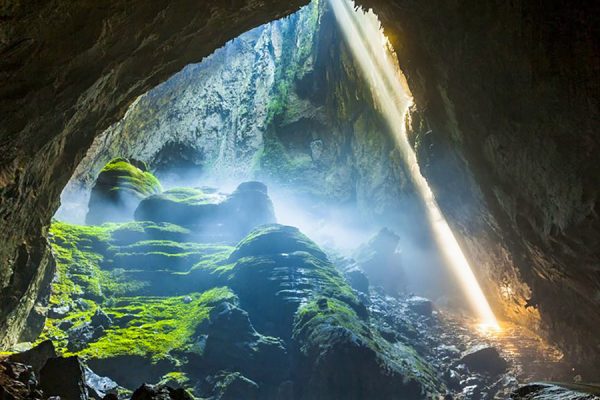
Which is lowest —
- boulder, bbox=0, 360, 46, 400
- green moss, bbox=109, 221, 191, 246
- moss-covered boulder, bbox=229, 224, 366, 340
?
boulder, bbox=0, 360, 46, 400

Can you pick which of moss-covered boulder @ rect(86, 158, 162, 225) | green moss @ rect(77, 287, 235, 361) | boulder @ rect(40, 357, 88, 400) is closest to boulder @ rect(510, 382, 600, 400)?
boulder @ rect(40, 357, 88, 400)

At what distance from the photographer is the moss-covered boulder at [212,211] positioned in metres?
33.0

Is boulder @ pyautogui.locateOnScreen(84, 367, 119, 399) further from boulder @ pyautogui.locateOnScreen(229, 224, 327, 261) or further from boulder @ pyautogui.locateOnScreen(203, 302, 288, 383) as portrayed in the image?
boulder @ pyautogui.locateOnScreen(229, 224, 327, 261)

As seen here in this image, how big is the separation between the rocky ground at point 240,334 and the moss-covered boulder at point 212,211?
1499 mm

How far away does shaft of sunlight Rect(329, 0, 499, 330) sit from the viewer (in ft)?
82.8

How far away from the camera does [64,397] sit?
887cm

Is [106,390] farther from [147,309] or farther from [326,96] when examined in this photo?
[326,96]

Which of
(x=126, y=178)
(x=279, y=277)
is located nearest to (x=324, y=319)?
(x=279, y=277)

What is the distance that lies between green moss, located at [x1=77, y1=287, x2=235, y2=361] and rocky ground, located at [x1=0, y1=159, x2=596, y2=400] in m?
0.08

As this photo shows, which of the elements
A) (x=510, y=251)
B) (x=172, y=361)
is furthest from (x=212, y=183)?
(x=510, y=251)

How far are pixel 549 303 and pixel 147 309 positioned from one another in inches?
698

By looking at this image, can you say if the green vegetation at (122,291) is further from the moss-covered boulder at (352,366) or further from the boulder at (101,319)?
the moss-covered boulder at (352,366)

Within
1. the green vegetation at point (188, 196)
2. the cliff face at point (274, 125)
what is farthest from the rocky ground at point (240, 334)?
the cliff face at point (274, 125)

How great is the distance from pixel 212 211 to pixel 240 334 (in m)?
17.3
